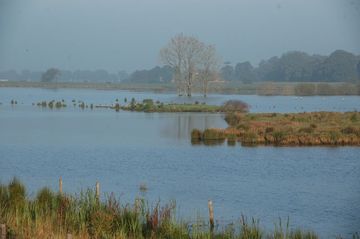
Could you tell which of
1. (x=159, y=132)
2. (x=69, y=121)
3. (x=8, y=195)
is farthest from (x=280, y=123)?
(x=8, y=195)

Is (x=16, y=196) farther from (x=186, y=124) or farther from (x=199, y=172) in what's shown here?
(x=186, y=124)

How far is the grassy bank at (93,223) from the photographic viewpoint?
47.2ft

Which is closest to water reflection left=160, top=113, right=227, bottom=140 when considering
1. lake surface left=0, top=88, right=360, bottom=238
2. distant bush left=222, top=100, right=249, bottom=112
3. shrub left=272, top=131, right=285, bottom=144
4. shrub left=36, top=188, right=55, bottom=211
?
lake surface left=0, top=88, right=360, bottom=238

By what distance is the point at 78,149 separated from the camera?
40.2m

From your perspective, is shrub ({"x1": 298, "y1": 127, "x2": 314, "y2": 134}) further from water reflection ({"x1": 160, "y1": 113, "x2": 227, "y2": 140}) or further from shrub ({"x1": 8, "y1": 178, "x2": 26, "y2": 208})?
shrub ({"x1": 8, "y1": 178, "x2": 26, "y2": 208})

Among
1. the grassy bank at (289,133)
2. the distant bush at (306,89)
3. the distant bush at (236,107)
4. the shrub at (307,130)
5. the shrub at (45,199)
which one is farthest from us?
the distant bush at (306,89)

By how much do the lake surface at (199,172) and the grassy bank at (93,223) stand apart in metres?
3.68

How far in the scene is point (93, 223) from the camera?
1505 centimetres

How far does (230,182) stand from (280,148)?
12.5 meters

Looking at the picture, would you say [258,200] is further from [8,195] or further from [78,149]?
[78,149]

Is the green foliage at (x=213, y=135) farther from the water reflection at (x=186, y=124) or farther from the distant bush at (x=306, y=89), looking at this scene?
the distant bush at (x=306, y=89)

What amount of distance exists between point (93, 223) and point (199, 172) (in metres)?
15.8

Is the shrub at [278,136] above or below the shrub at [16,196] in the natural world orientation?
below

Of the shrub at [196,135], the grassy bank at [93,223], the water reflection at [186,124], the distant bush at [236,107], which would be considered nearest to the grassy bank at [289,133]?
the shrub at [196,135]
